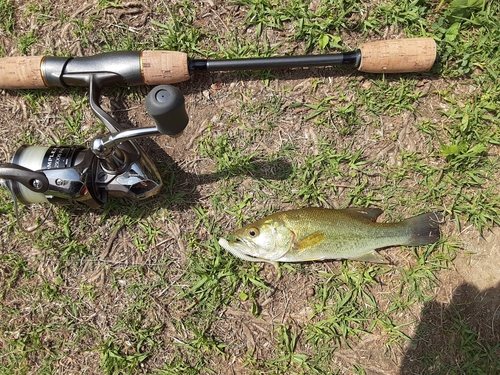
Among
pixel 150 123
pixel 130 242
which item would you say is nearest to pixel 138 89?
pixel 150 123

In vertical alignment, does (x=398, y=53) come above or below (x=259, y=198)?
above

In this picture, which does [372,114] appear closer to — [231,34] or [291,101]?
[291,101]

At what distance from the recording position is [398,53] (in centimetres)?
320

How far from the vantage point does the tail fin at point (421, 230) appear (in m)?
3.25

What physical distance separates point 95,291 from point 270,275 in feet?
4.80

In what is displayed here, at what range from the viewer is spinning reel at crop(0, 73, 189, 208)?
279cm

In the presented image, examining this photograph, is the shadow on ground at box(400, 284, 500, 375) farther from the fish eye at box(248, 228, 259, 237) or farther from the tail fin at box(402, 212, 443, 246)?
the fish eye at box(248, 228, 259, 237)

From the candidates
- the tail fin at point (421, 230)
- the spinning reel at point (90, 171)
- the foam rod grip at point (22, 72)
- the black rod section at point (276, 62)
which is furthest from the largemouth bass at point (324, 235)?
the foam rod grip at point (22, 72)

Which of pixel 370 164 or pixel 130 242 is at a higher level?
pixel 370 164

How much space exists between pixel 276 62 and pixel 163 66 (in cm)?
86

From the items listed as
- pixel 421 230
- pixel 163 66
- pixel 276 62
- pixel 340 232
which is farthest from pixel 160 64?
pixel 421 230

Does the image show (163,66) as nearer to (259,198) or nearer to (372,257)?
(259,198)

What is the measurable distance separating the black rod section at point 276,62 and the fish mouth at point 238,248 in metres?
1.34

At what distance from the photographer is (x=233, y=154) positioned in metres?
3.45
